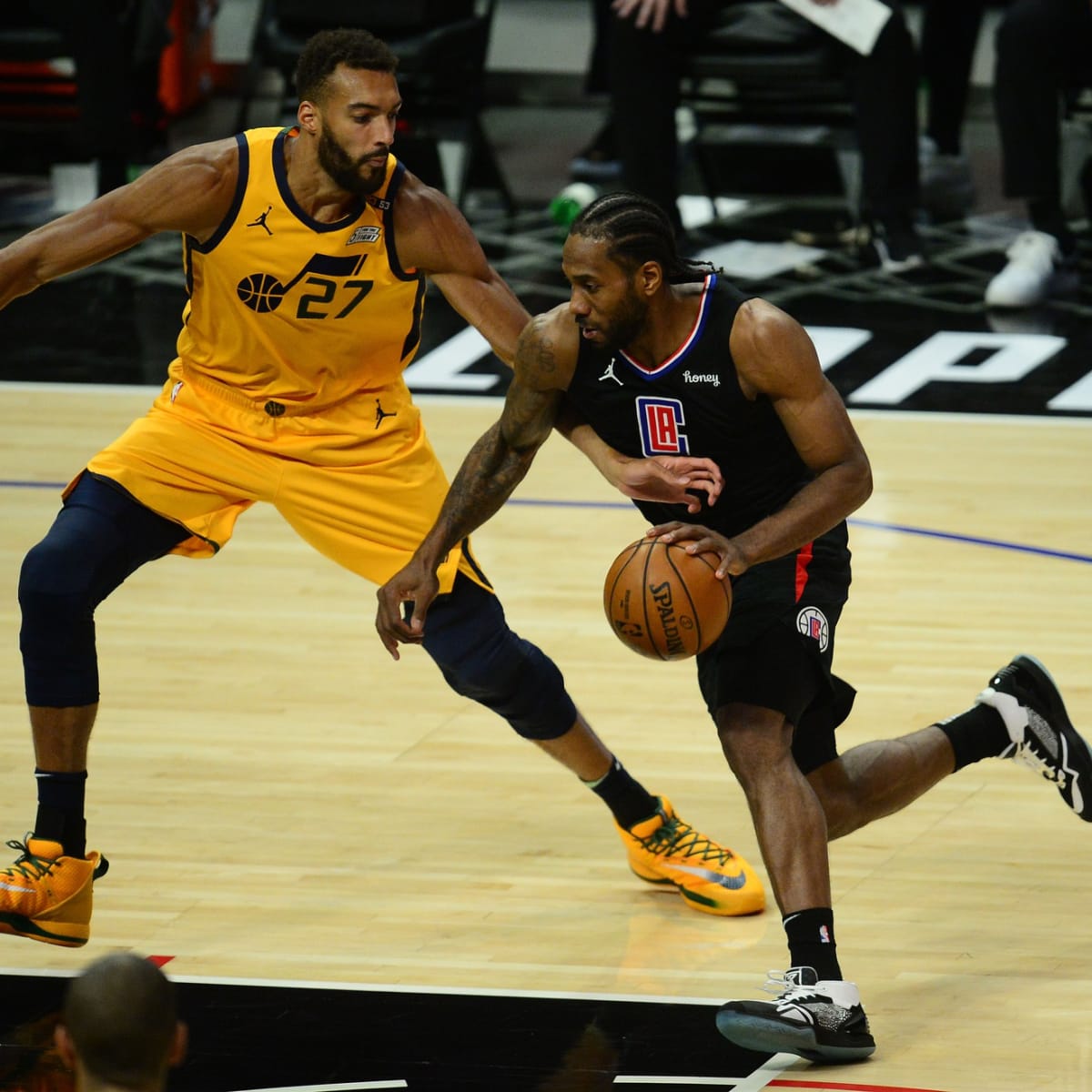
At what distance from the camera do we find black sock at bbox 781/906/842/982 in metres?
4.22

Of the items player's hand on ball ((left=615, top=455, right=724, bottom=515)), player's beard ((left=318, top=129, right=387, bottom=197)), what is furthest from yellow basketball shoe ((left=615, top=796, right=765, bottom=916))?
player's beard ((left=318, top=129, right=387, bottom=197))

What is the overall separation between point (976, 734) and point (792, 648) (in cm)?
79

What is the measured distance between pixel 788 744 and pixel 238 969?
1228 millimetres

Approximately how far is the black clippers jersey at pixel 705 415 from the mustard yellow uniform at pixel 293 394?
1.79 ft

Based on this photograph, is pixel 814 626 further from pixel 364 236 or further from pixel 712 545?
pixel 364 236

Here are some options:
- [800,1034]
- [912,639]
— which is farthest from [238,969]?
[912,639]

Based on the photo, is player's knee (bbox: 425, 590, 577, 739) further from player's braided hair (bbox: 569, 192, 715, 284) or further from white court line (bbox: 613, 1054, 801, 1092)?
white court line (bbox: 613, 1054, 801, 1092)

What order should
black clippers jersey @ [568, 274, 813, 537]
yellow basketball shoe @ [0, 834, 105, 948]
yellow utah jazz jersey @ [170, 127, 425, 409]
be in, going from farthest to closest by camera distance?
yellow utah jazz jersey @ [170, 127, 425, 409]
yellow basketball shoe @ [0, 834, 105, 948]
black clippers jersey @ [568, 274, 813, 537]

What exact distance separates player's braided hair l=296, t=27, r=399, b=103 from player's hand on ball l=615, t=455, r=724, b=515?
1.05m

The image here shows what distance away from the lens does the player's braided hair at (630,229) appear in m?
4.30

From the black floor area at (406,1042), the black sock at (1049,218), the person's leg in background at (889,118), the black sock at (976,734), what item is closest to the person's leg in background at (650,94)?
the person's leg in background at (889,118)

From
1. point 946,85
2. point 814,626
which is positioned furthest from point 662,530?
point 946,85

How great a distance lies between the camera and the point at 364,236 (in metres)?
4.86

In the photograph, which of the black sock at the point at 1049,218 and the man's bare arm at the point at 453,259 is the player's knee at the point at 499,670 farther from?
the black sock at the point at 1049,218
